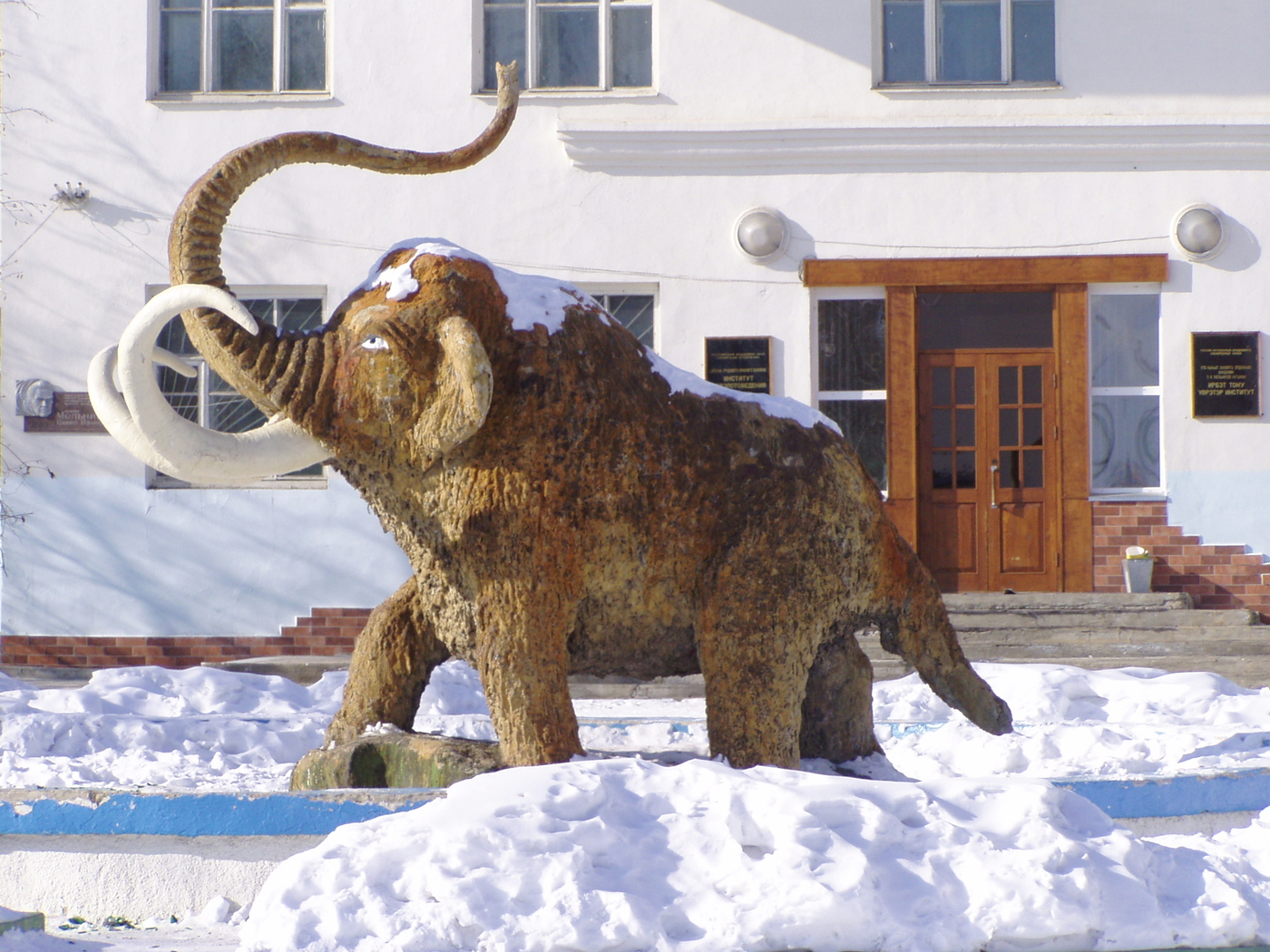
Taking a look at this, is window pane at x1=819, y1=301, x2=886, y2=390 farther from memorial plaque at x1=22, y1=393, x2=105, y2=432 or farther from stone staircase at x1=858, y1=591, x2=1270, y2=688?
memorial plaque at x1=22, y1=393, x2=105, y2=432

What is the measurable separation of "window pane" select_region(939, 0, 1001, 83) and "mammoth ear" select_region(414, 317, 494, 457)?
7.92 m

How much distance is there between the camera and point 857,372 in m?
10.3

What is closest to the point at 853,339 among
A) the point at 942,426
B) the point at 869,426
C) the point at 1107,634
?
the point at 869,426

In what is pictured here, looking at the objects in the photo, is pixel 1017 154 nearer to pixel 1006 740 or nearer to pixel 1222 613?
pixel 1222 613

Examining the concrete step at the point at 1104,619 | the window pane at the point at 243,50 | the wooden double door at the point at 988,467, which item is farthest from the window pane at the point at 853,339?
the window pane at the point at 243,50

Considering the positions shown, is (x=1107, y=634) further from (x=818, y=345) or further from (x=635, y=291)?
(x=635, y=291)

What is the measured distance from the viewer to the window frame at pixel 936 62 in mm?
10172

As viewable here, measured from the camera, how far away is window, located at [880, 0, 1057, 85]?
1027cm

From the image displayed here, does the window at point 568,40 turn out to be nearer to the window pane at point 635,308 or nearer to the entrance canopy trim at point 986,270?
the window pane at point 635,308

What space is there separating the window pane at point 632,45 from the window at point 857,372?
2.18 meters

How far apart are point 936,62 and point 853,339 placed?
6.98ft

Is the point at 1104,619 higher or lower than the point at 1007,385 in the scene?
lower

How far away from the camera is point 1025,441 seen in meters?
10.4

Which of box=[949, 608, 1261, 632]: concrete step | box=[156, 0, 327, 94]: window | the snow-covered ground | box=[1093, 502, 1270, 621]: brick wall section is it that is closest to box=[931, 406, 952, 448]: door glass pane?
box=[1093, 502, 1270, 621]: brick wall section
